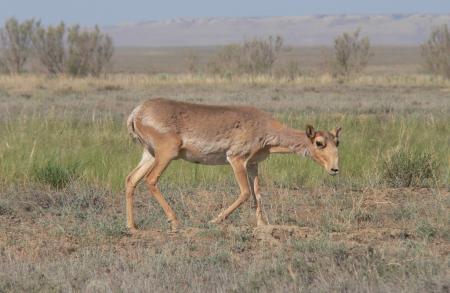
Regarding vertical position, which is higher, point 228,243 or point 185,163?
point 228,243

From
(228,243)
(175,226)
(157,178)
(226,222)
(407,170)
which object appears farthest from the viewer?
(407,170)

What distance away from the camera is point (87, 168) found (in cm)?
1312

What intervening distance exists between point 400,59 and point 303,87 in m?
69.1

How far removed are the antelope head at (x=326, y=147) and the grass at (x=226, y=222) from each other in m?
0.56

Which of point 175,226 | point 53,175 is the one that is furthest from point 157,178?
point 53,175

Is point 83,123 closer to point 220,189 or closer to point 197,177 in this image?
point 197,177

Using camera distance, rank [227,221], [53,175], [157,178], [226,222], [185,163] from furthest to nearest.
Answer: [185,163] → [53,175] → [227,221] → [226,222] → [157,178]

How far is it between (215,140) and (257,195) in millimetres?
776

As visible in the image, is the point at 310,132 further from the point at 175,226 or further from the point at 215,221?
the point at 175,226

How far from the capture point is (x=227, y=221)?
32.4 ft

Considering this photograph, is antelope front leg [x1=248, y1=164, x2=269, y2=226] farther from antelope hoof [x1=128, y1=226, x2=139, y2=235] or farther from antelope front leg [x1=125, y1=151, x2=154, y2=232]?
antelope hoof [x1=128, y1=226, x2=139, y2=235]

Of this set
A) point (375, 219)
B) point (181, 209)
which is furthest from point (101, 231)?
point (375, 219)

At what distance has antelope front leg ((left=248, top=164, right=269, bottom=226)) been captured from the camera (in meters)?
9.58

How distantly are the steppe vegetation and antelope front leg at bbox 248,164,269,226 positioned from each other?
13 cm
